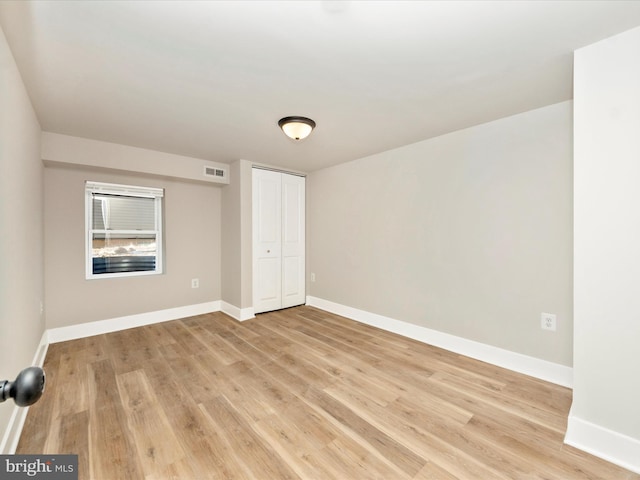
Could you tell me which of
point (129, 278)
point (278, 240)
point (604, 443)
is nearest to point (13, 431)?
point (129, 278)

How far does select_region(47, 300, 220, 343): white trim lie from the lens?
3.26m

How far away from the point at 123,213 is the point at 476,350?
4.52 metres

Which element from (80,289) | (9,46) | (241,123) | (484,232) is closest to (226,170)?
(241,123)

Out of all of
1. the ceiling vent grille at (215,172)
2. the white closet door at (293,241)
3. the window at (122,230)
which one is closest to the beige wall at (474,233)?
the white closet door at (293,241)

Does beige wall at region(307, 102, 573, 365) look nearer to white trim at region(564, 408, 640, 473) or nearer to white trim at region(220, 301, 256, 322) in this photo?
white trim at region(564, 408, 640, 473)

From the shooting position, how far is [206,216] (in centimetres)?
439

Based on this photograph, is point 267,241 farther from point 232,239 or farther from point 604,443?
point 604,443

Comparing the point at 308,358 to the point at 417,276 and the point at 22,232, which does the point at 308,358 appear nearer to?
the point at 417,276

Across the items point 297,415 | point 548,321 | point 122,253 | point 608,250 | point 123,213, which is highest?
point 123,213

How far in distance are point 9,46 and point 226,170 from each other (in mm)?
2644

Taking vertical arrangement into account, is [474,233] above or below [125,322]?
above

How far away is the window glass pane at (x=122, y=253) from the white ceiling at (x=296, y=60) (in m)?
1.38

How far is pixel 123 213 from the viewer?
3.77 meters

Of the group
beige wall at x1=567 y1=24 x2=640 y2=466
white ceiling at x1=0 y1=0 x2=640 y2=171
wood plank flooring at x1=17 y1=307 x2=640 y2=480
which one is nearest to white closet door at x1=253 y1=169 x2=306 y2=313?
wood plank flooring at x1=17 y1=307 x2=640 y2=480
